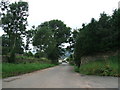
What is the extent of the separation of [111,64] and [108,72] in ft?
5.61

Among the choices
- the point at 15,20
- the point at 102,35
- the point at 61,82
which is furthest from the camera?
the point at 15,20

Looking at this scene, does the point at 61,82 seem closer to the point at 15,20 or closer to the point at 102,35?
the point at 102,35

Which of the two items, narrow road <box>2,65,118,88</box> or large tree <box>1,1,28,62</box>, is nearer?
narrow road <box>2,65,118,88</box>

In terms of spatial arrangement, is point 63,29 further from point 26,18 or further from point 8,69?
point 8,69

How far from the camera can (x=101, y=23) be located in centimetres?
2909

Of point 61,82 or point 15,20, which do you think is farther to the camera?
point 15,20

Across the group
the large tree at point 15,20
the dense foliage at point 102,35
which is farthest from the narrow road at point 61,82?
the large tree at point 15,20

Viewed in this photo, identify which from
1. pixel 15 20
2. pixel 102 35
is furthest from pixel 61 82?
pixel 15 20

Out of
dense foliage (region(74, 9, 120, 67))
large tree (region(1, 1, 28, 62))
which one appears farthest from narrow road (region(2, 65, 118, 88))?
large tree (region(1, 1, 28, 62))

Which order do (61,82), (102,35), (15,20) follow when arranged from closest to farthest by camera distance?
(61,82), (102,35), (15,20)

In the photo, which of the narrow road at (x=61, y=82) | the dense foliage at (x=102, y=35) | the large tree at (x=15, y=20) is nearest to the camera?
the narrow road at (x=61, y=82)

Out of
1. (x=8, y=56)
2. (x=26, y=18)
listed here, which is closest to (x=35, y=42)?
(x=26, y=18)

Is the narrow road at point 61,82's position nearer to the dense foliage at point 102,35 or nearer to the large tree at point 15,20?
the dense foliage at point 102,35

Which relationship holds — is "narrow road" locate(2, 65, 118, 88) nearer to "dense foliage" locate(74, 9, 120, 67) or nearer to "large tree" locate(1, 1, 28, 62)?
"dense foliage" locate(74, 9, 120, 67)
